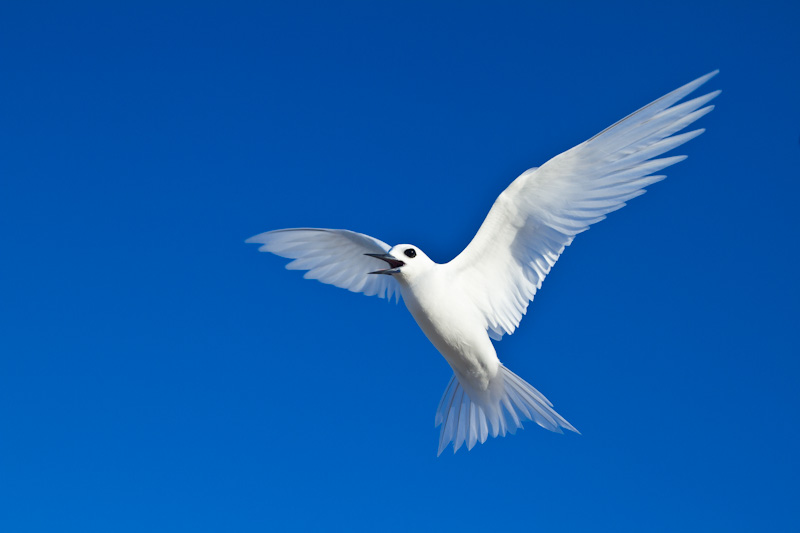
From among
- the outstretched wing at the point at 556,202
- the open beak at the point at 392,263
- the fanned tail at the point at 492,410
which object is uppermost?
the open beak at the point at 392,263

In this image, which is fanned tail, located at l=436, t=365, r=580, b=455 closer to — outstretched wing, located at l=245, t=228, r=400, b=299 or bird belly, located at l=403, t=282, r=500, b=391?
bird belly, located at l=403, t=282, r=500, b=391

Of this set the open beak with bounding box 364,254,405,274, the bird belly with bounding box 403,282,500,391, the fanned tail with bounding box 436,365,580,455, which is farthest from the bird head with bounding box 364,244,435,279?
the fanned tail with bounding box 436,365,580,455

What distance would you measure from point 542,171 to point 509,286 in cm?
78

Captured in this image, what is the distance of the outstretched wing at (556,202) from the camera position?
4355 millimetres

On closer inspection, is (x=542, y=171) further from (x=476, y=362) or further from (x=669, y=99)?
(x=476, y=362)

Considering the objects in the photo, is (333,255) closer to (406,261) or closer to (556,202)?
(406,261)

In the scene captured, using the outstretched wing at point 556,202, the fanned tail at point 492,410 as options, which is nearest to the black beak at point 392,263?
the outstretched wing at point 556,202

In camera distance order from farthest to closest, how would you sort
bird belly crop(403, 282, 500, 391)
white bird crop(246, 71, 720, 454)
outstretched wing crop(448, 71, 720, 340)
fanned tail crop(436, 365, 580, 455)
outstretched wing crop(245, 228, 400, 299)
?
outstretched wing crop(245, 228, 400, 299) → fanned tail crop(436, 365, 580, 455) → bird belly crop(403, 282, 500, 391) → white bird crop(246, 71, 720, 454) → outstretched wing crop(448, 71, 720, 340)

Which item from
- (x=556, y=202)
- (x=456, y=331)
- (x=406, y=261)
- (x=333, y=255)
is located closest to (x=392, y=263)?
(x=406, y=261)

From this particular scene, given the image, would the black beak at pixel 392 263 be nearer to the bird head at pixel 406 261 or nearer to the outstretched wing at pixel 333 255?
the bird head at pixel 406 261

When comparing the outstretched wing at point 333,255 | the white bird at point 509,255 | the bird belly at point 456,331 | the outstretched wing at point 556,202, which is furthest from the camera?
the outstretched wing at point 333,255

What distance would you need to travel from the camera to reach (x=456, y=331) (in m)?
4.62

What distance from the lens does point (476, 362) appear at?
480cm

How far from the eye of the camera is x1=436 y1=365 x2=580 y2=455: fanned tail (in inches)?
193
